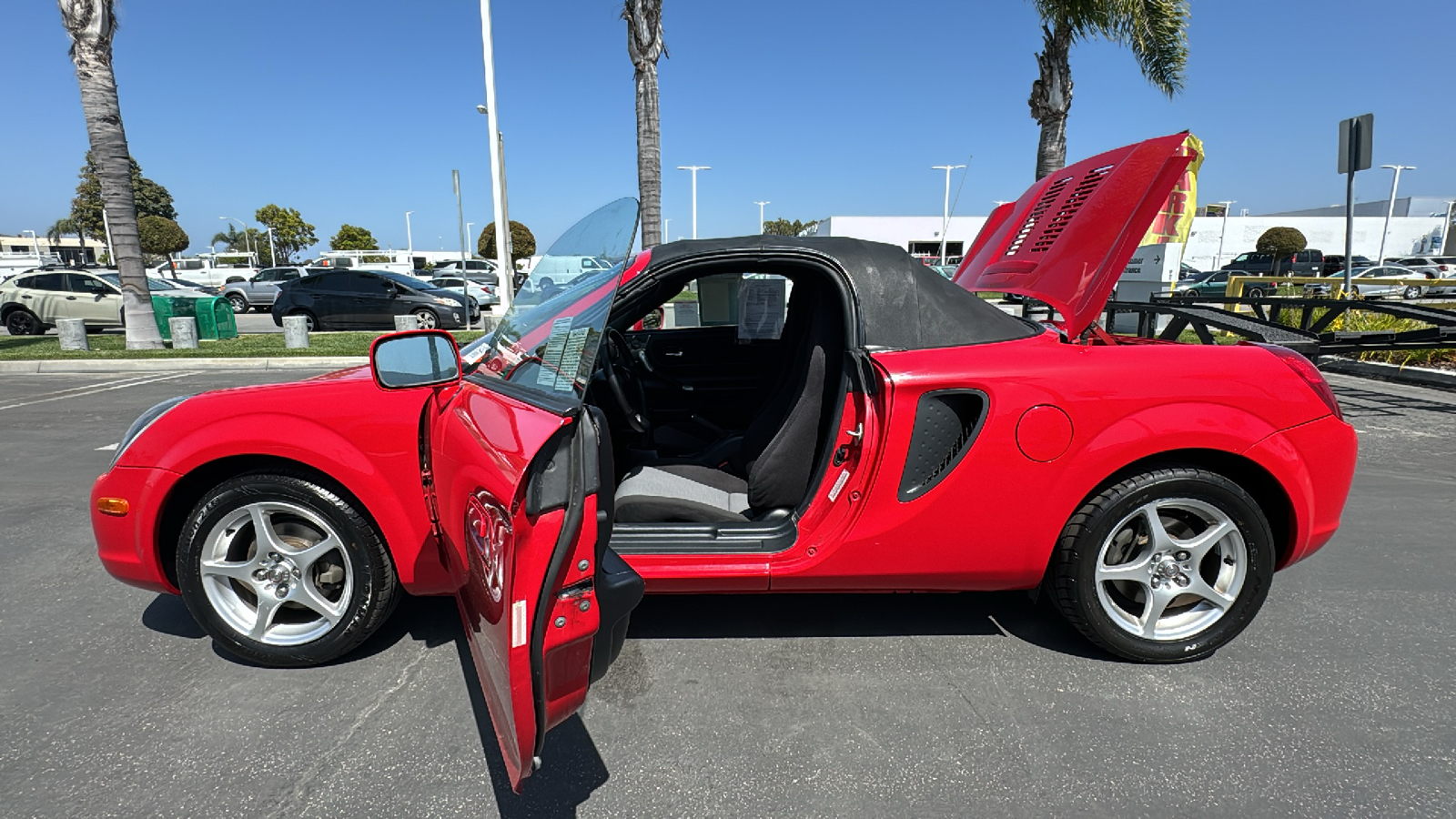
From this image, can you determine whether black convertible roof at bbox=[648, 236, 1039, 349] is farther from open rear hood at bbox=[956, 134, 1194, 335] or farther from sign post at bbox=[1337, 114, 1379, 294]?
sign post at bbox=[1337, 114, 1379, 294]

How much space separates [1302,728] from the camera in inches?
90.2

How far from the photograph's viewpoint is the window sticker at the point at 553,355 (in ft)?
6.28

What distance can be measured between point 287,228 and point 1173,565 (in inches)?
3526

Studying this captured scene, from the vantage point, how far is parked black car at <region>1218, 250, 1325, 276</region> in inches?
1251

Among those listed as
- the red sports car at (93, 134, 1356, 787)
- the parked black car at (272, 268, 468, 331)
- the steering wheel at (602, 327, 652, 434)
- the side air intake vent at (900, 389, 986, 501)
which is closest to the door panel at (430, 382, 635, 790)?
the red sports car at (93, 134, 1356, 787)

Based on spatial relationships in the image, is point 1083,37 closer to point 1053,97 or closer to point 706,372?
point 1053,97

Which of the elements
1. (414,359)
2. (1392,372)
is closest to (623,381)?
(414,359)

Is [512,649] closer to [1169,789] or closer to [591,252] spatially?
[591,252]

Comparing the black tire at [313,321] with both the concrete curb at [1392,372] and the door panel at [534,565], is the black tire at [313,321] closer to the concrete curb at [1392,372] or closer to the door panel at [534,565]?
the door panel at [534,565]

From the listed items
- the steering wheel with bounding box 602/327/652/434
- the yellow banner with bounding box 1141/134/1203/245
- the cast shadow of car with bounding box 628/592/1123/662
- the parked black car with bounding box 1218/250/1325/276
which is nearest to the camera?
the cast shadow of car with bounding box 628/592/1123/662

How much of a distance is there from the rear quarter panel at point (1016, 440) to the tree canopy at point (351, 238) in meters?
87.2

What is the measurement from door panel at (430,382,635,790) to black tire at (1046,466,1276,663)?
1695mm

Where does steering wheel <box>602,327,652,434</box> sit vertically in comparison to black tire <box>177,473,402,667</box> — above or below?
above

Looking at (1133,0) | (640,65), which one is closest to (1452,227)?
(1133,0)
